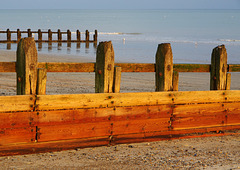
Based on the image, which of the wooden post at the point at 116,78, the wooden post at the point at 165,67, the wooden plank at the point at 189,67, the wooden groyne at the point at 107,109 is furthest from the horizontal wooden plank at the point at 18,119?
the wooden plank at the point at 189,67

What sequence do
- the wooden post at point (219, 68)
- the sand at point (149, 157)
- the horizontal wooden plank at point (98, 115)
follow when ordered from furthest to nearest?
the wooden post at point (219, 68)
the horizontal wooden plank at point (98, 115)
the sand at point (149, 157)

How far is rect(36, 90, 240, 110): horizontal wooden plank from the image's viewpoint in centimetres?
496

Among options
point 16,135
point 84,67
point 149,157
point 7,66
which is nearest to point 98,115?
point 84,67

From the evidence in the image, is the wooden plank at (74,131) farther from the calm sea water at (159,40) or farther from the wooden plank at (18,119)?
the calm sea water at (159,40)

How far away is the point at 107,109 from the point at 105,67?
23.2 inches

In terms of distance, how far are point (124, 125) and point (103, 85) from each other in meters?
0.64

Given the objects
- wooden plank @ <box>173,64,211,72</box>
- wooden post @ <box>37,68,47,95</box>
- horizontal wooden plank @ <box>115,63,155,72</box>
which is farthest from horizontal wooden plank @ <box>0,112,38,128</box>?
wooden plank @ <box>173,64,211,72</box>

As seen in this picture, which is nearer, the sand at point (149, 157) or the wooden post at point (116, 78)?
the sand at point (149, 157)

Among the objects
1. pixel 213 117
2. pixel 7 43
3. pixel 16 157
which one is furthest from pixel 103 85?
pixel 7 43

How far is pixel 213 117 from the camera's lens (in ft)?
19.7

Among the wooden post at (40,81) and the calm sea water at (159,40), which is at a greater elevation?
the calm sea water at (159,40)

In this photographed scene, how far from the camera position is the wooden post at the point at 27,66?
4.92m

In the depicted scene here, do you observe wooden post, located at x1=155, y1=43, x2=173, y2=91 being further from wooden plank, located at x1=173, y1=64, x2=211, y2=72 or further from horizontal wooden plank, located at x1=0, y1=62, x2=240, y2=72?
wooden plank, located at x1=173, y1=64, x2=211, y2=72

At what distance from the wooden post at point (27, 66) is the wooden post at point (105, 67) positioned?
0.91 metres
